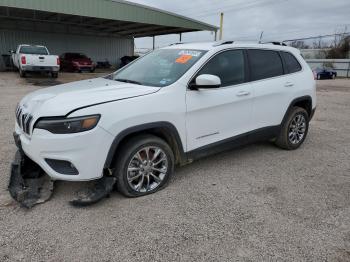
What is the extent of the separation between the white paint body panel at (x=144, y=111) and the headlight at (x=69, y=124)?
0.04 m

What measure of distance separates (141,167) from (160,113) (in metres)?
0.65

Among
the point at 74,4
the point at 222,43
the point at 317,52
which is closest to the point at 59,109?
the point at 222,43

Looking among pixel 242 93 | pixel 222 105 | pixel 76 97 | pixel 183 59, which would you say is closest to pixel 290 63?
pixel 242 93

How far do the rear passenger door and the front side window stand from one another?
21cm

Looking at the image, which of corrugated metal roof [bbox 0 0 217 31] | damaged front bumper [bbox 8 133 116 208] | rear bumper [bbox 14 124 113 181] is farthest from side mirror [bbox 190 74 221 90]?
corrugated metal roof [bbox 0 0 217 31]

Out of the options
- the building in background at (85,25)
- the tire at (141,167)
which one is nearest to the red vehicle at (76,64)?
the building in background at (85,25)

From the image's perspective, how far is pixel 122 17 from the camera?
21594mm

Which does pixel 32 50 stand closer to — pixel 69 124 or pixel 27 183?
pixel 27 183

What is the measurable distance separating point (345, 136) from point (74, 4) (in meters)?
18.9

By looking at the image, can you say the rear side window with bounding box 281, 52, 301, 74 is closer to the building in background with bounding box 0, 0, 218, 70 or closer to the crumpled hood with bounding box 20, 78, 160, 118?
the crumpled hood with bounding box 20, 78, 160, 118

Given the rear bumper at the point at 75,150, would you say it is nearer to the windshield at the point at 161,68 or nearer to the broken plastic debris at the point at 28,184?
the broken plastic debris at the point at 28,184

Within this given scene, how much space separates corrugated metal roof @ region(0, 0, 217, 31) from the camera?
732 inches

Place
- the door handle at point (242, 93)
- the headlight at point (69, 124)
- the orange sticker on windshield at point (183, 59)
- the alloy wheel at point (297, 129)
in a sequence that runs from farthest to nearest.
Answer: the alloy wheel at point (297, 129), the door handle at point (242, 93), the orange sticker on windshield at point (183, 59), the headlight at point (69, 124)

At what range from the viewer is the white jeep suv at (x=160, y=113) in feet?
9.64
